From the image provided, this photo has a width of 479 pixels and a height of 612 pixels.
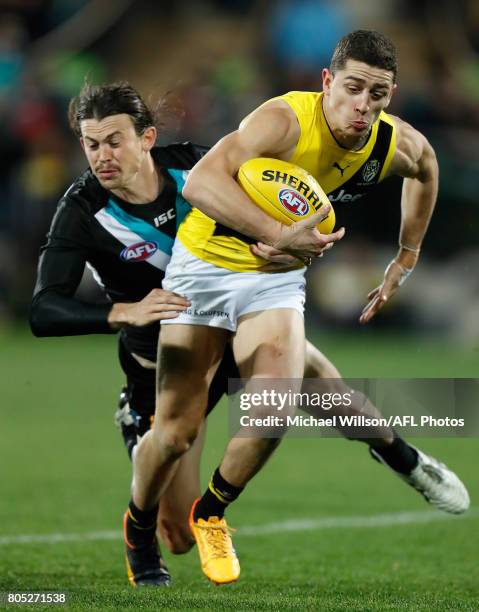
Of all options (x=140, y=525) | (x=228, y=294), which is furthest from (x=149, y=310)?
(x=140, y=525)

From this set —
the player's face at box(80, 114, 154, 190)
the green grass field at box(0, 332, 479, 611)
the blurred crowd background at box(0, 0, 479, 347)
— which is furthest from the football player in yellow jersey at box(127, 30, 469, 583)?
the blurred crowd background at box(0, 0, 479, 347)

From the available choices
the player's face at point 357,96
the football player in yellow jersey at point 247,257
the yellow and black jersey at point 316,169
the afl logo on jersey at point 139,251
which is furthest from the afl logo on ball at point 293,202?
the afl logo on jersey at point 139,251

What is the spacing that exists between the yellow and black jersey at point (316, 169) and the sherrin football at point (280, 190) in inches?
7.6

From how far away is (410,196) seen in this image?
6965mm

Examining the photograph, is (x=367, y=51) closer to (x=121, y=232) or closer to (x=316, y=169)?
(x=316, y=169)

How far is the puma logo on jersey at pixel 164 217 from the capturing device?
648 centimetres

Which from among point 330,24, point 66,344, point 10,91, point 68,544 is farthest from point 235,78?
point 68,544

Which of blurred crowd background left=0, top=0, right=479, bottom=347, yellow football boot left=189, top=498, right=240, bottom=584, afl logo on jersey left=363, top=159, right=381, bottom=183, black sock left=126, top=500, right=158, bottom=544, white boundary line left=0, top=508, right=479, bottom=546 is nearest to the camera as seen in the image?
yellow football boot left=189, top=498, right=240, bottom=584

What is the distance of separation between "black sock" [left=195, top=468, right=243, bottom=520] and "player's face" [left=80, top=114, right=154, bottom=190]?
1.51 metres

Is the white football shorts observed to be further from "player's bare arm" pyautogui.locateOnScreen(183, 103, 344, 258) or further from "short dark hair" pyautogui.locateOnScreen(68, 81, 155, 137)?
"short dark hair" pyautogui.locateOnScreen(68, 81, 155, 137)

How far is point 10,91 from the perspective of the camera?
19094 millimetres

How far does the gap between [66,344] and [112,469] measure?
28.1 feet

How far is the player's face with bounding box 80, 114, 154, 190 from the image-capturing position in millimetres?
6234

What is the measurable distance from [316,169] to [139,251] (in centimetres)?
103
